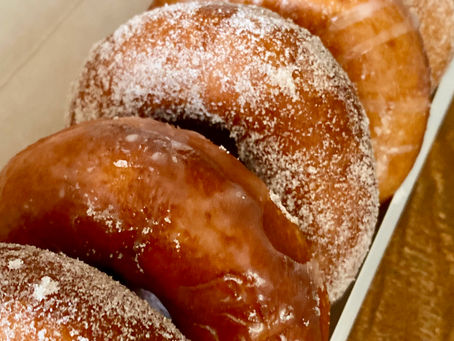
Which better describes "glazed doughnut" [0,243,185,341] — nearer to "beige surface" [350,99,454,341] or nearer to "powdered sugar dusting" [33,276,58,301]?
"powdered sugar dusting" [33,276,58,301]

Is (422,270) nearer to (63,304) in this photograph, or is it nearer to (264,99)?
(264,99)

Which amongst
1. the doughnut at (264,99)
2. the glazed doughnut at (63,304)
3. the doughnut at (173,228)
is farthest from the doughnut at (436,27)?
the glazed doughnut at (63,304)

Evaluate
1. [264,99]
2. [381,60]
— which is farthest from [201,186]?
[381,60]

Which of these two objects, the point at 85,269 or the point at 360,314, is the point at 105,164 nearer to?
the point at 85,269

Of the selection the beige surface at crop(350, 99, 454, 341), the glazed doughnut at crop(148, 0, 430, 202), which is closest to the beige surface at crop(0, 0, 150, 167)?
the glazed doughnut at crop(148, 0, 430, 202)

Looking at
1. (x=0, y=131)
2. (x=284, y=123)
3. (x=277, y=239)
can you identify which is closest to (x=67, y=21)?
(x=0, y=131)
